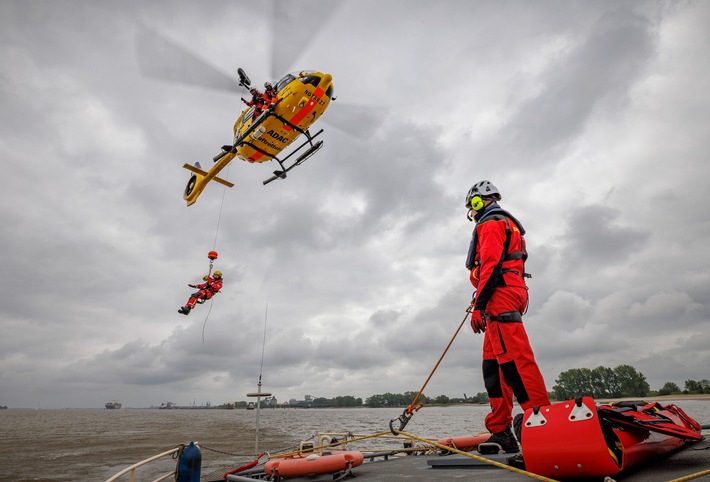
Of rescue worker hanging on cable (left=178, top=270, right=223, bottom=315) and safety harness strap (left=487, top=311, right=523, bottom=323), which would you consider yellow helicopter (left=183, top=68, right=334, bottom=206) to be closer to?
rescue worker hanging on cable (left=178, top=270, right=223, bottom=315)

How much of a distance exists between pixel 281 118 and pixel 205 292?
8211mm

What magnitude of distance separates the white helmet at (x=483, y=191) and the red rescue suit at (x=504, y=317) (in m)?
0.32

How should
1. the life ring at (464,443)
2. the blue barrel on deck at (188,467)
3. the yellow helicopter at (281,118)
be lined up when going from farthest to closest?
the yellow helicopter at (281,118) < the life ring at (464,443) < the blue barrel on deck at (188,467)

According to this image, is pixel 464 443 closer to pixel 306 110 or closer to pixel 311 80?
pixel 306 110

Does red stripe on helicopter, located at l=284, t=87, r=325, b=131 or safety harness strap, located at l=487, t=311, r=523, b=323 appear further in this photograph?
red stripe on helicopter, located at l=284, t=87, r=325, b=131

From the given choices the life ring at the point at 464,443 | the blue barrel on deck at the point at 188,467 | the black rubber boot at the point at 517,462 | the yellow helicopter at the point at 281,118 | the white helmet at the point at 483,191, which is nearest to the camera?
the black rubber boot at the point at 517,462

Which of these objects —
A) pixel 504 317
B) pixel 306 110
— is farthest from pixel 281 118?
pixel 504 317

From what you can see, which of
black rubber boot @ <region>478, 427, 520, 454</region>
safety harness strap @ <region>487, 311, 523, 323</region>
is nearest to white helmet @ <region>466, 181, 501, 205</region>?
safety harness strap @ <region>487, 311, 523, 323</region>

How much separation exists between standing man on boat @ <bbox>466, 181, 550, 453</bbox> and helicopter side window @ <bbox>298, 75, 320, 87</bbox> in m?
9.61

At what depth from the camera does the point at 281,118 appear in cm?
1239

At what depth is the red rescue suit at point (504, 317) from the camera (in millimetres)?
3465

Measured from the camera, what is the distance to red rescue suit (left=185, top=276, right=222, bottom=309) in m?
16.0

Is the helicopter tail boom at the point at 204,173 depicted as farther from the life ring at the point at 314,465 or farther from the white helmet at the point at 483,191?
the life ring at the point at 314,465

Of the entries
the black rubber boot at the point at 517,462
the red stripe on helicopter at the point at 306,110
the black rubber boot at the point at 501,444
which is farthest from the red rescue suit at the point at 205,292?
the black rubber boot at the point at 517,462
